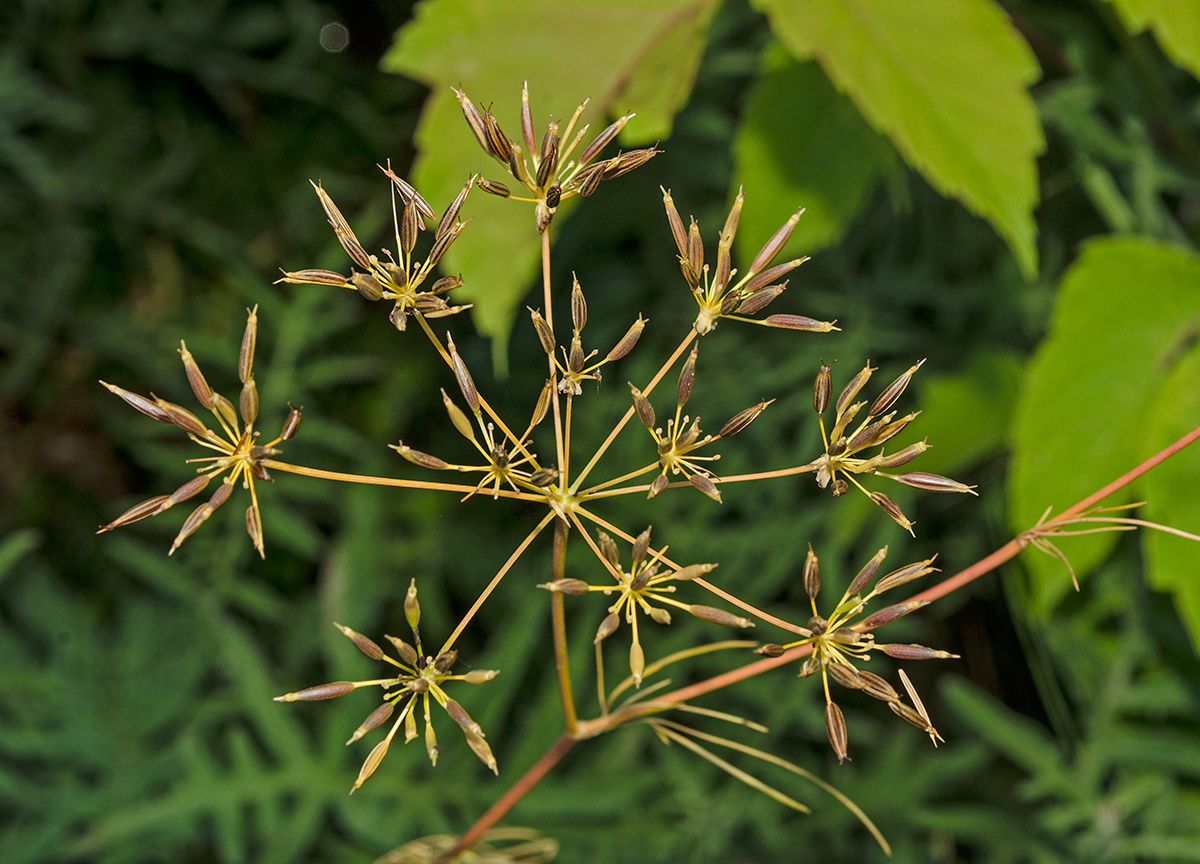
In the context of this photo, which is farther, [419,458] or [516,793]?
[516,793]

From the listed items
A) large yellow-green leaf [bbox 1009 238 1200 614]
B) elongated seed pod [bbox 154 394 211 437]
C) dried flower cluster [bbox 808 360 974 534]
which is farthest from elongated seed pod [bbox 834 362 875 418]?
large yellow-green leaf [bbox 1009 238 1200 614]

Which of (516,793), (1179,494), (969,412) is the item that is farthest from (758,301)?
(969,412)

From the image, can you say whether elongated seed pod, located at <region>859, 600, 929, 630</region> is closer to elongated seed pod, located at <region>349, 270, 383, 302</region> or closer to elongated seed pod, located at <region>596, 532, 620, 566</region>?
elongated seed pod, located at <region>596, 532, 620, 566</region>

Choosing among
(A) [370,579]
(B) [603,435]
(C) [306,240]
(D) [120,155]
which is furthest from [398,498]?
(D) [120,155]

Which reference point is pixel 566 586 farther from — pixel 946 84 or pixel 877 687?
pixel 946 84

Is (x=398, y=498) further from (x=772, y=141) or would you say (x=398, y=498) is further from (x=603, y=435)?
(x=772, y=141)
